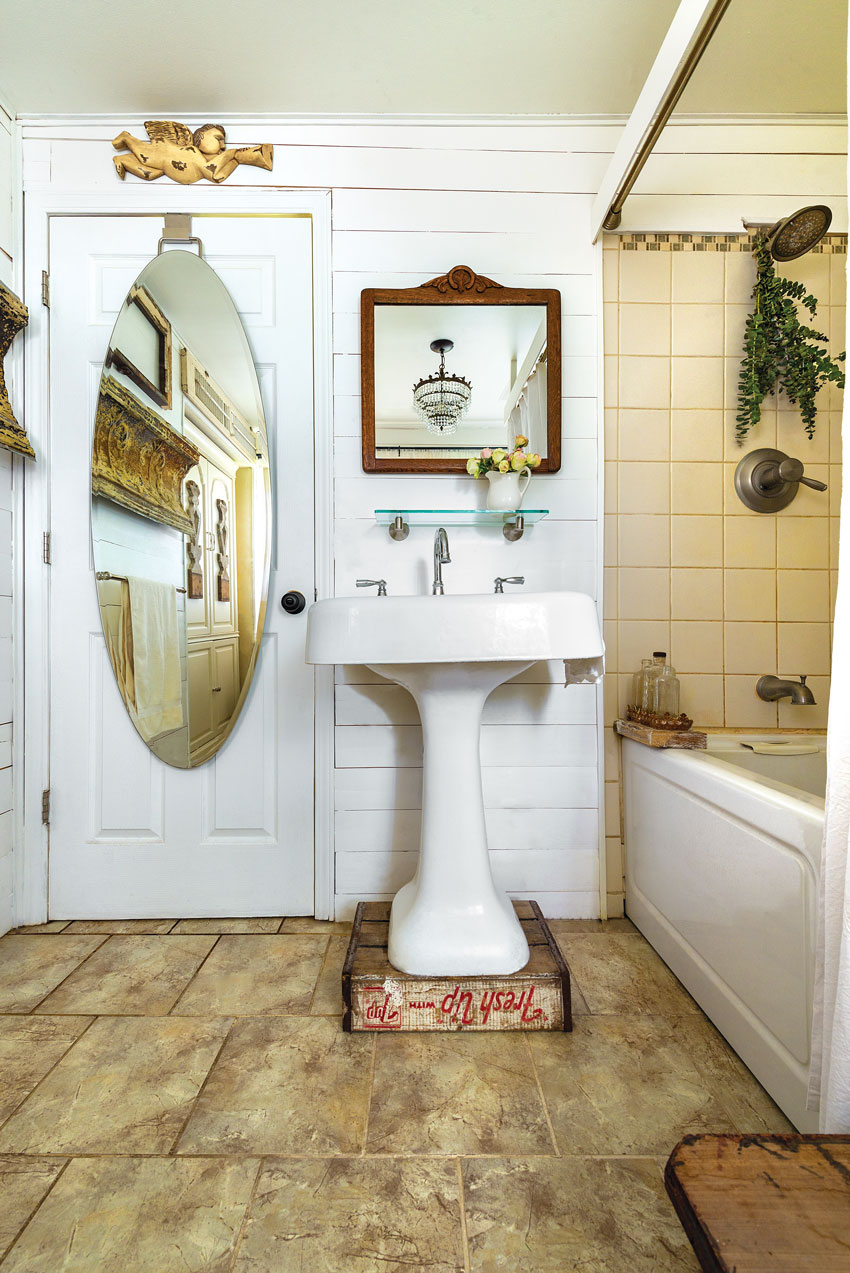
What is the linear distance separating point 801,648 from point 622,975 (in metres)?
1.04

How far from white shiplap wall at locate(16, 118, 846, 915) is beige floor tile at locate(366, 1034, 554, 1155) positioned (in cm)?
59

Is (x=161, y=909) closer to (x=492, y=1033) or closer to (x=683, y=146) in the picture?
(x=492, y=1033)

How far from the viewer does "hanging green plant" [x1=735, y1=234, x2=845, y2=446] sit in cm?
180

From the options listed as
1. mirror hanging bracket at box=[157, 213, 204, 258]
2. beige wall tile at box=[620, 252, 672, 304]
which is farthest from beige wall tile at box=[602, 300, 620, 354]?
mirror hanging bracket at box=[157, 213, 204, 258]

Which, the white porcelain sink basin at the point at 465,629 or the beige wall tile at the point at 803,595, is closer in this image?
the white porcelain sink basin at the point at 465,629

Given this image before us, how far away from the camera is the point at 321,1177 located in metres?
0.96

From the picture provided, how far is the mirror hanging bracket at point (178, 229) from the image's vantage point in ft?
6.02

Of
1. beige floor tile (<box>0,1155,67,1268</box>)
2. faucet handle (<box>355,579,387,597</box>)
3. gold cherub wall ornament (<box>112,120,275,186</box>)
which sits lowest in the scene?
beige floor tile (<box>0,1155,67,1268</box>)

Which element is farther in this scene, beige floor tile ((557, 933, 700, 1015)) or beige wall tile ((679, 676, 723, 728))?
beige wall tile ((679, 676, 723, 728))

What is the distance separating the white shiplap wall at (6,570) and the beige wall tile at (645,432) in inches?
67.1

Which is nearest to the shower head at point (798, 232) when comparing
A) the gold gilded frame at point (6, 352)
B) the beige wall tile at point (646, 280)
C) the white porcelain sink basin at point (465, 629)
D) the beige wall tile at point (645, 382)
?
the beige wall tile at point (646, 280)

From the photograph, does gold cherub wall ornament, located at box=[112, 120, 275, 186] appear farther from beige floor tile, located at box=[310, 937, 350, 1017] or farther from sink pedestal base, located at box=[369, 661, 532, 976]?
beige floor tile, located at box=[310, 937, 350, 1017]

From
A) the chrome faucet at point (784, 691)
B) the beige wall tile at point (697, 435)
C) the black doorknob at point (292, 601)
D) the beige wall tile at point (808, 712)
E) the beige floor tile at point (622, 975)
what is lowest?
the beige floor tile at point (622, 975)

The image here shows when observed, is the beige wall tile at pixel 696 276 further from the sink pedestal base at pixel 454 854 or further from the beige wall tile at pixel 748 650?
the sink pedestal base at pixel 454 854
